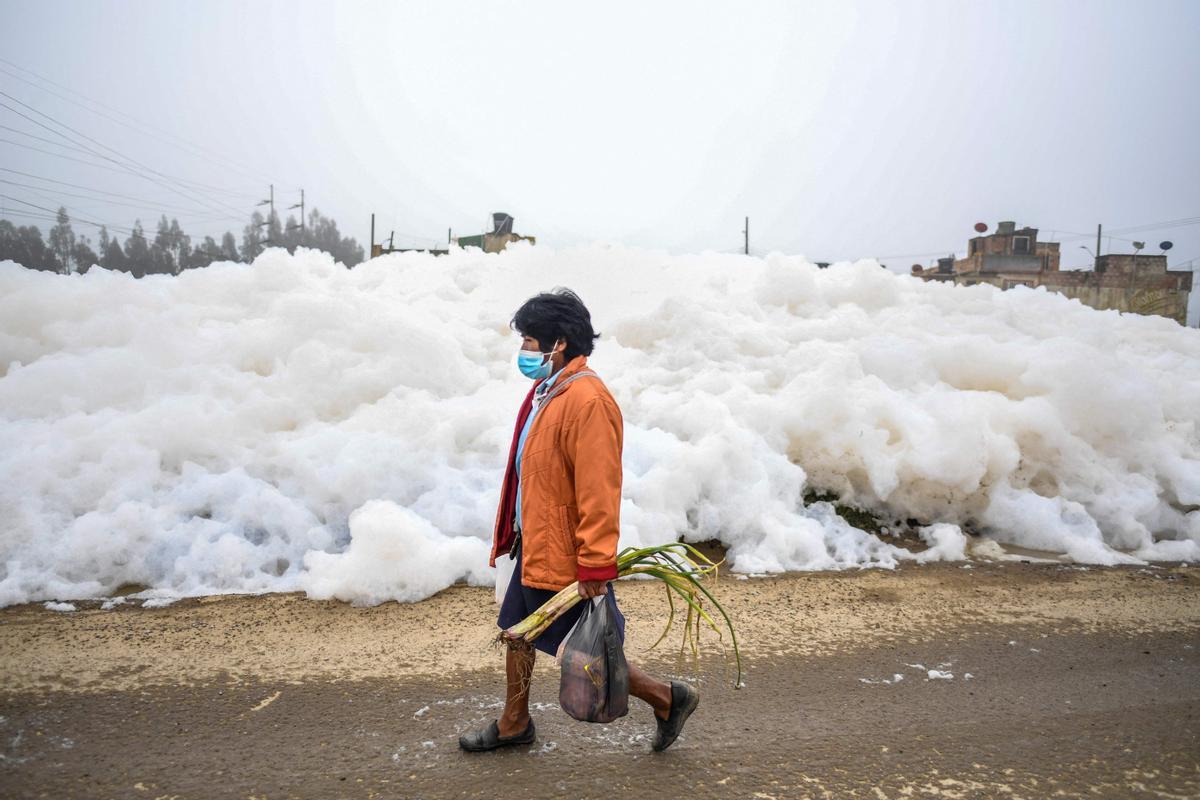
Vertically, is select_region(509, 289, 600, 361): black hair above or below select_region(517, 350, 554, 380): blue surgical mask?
above

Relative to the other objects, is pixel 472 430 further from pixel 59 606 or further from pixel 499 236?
pixel 499 236

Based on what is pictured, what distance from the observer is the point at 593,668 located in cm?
271

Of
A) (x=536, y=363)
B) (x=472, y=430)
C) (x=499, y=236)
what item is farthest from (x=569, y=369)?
(x=499, y=236)

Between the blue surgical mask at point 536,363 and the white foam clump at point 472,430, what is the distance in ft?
8.03

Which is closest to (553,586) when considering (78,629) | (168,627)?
(168,627)

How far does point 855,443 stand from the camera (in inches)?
269

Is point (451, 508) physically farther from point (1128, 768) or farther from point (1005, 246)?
point (1005, 246)

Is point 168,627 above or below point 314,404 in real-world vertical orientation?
below

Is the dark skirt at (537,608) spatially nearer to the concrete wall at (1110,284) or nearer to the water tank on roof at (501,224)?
the water tank on roof at (501,224)

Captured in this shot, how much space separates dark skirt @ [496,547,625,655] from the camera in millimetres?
2842

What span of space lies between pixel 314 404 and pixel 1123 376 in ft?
25.3

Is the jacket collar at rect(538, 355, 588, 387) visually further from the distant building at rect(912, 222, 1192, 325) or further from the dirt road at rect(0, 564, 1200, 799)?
the distant building at rect(912, 222, 1192, 325)

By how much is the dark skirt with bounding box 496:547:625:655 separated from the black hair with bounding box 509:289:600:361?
82 cm

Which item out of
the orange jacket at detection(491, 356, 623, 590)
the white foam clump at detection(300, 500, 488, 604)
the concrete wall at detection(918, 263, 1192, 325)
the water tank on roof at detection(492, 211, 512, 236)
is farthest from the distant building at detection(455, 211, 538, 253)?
the concrete wall at detection(918, 263, 1192, 325)
